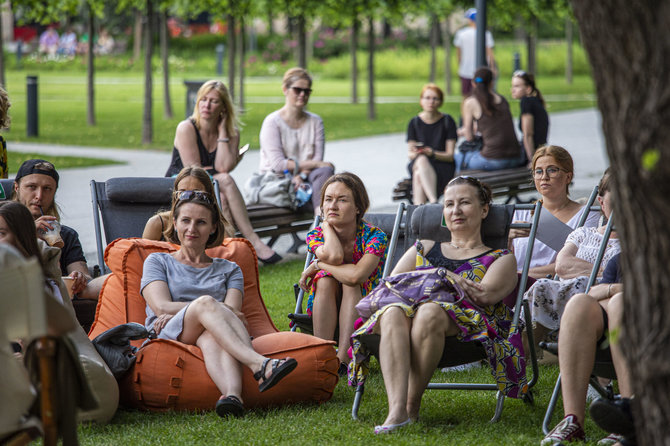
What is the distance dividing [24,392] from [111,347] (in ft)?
4.69

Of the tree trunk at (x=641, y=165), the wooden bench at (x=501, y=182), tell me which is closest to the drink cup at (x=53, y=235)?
the tree trunk at (x=641, y=165)

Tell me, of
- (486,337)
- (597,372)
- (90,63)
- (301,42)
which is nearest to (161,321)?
(486,337)

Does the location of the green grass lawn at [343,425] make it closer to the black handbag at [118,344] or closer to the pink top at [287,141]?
the black handbag at [118,344]

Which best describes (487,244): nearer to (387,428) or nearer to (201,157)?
(387,428)

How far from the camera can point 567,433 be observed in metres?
4.45

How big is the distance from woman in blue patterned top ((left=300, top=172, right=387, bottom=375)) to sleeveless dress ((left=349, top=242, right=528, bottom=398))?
24.3 inches

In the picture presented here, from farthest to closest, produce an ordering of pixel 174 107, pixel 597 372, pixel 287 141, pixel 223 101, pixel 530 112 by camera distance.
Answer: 1. pixel 174 107
2. pixel 530 112
3. pixel 287 141
4. pixel 223 101
5. pixel 597 372

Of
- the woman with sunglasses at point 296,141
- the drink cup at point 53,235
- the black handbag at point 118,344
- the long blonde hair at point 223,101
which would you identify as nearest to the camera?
the black handbag at point 118,344

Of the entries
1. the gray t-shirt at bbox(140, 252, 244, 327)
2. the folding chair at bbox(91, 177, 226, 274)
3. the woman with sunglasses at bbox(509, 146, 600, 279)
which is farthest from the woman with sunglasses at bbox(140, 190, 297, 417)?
the woman with sunglasses at bbox(509, 146, 600, 279)

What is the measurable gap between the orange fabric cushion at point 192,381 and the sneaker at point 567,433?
4.18 ft

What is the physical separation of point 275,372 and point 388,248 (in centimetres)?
169

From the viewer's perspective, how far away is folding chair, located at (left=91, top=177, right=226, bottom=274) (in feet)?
23.2

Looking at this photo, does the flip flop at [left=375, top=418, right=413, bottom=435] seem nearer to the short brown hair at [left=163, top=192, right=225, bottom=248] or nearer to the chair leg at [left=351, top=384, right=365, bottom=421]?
the chair leg at [left=351, top=384, right=365, bottom=421]

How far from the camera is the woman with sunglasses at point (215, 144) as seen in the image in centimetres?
858
